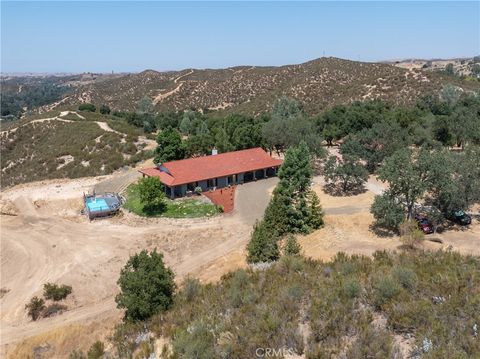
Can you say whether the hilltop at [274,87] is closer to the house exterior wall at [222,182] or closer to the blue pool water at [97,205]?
the house exterior wall at [222,182]

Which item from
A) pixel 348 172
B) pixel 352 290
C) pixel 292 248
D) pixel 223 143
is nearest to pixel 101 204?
pixel 223 143

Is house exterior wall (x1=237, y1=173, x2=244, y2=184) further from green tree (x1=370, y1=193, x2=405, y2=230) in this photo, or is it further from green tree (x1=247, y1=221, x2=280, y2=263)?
green tree (x1=370, y1=193, x2=405, y2=230)

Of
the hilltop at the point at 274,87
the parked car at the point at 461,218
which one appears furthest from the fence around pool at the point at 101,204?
the hilltop at the point at 274,87

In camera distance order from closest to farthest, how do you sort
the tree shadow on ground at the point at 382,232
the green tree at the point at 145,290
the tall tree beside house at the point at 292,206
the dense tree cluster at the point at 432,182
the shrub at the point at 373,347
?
the shrub at the point at 373,347 → the green tree at the point at 145,290 → the dense tree cluster at the point at 432,182 → the tree shadow on ground at the point at 382,232 → the tall tree beside house at the point at 292,206

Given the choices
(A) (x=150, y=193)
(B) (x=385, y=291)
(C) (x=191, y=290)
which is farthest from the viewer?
(A) (x=150, y=193)

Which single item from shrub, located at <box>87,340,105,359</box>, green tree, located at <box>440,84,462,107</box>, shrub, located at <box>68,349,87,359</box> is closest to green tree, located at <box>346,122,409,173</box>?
shrub, located at <box>87,340,105,359</box>

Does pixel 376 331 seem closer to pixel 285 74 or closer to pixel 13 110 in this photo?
pixel 285 74
